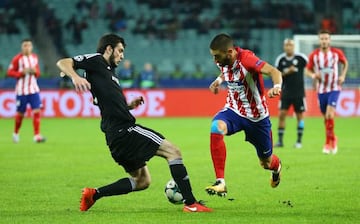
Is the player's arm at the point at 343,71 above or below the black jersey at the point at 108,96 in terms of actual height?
below

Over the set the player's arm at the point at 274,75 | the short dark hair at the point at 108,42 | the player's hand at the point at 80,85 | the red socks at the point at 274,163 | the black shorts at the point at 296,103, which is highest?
the short dark hair at the point at 108,42

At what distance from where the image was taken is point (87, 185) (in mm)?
Answer: 11719

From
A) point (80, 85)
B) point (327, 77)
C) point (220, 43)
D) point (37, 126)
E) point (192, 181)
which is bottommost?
point (37, 126)

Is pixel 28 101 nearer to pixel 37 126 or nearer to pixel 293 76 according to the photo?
pixel 37 126

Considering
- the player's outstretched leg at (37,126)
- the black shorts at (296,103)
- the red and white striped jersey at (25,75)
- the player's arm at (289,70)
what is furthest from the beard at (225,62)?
the red and white striped jersey at (25,75)

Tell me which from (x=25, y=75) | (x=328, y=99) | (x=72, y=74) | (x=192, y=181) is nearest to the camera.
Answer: (x=72, y=74)

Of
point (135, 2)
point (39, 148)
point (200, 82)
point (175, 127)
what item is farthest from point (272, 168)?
point (135, 2)

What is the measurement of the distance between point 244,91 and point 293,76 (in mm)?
9903

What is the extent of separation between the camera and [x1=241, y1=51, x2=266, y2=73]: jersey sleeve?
8.95 metres

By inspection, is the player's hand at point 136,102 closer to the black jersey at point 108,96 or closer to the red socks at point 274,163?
the black jersey at point 108,96

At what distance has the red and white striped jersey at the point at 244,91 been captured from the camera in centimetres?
935

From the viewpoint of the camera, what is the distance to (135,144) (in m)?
8.66

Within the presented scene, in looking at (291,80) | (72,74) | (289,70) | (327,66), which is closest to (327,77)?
(327,66)

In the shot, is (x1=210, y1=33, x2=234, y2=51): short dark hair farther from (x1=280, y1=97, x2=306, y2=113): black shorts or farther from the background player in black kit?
(x1=280, y1=97, x2=306, y2=113): black shorts
